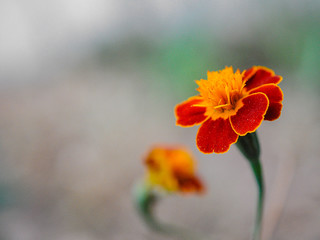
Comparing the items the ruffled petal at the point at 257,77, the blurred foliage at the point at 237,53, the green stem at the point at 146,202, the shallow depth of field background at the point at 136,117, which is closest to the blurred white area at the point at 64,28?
the shallow depth of field background at the point at 136,117

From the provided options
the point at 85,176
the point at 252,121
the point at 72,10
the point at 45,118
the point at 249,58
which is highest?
the point at 72,10

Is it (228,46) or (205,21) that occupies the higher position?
(205,21)

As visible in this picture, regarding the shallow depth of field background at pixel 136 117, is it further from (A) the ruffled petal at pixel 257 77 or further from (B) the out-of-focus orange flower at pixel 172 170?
(A) the ruffled petal at pixel 257 77

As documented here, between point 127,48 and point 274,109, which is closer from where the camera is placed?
point 274,109

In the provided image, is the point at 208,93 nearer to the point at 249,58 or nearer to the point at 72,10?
the point at 249,58

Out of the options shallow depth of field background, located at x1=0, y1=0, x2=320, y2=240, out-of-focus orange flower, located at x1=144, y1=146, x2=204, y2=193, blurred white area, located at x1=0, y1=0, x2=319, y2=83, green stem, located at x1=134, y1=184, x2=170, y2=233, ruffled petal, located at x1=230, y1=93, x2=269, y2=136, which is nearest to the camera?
ruffled petal, located at x1=230, y1=93, x2=269, y2=136

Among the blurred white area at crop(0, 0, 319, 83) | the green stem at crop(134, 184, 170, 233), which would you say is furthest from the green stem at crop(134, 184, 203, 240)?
the blurred white area at crop(0, 0, 319, 83)

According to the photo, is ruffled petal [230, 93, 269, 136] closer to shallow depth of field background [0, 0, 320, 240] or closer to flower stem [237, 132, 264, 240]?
flower stem [237, 132, 264, 240]

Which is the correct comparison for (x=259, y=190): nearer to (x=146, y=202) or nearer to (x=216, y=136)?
(x=216, y=136)

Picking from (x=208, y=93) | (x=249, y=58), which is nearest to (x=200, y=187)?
(x=208, y=93)
